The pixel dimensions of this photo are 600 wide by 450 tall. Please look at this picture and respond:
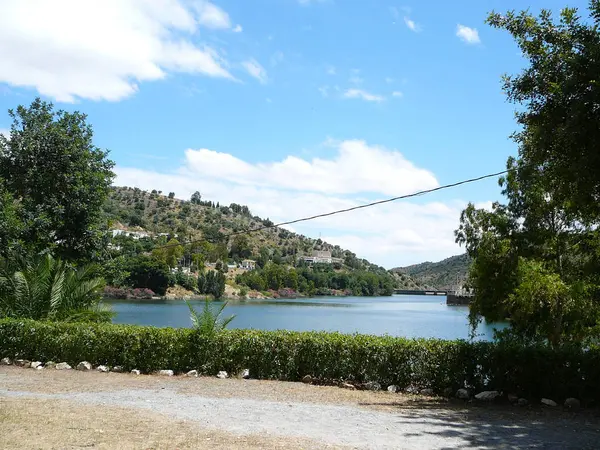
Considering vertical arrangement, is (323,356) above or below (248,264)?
below

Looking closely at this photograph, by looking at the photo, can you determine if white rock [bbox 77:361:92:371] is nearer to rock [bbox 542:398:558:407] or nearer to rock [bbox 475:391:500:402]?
rock [bbox 475:391:500:402]

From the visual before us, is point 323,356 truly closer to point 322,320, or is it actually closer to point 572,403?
point 572,403

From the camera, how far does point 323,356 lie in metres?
12.1

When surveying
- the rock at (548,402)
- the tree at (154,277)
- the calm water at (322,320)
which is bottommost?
the calm water at (322,320)

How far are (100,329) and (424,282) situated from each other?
175926 millimetres

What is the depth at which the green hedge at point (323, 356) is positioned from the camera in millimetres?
10070

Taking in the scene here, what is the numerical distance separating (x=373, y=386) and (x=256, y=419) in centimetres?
416

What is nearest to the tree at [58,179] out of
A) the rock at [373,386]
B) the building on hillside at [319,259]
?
the rock at [373,386]

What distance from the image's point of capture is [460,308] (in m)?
87.7

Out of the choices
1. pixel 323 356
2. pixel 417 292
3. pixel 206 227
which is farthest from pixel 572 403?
pixel 417 292

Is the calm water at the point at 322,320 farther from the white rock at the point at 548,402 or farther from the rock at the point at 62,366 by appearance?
the white rock at the point at 548,402

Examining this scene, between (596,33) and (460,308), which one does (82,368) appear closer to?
(596,33)

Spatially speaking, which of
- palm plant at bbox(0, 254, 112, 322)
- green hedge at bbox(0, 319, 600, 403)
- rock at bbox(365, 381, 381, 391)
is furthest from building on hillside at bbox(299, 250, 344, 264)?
rock at bbox(365, 381, 381, 391)

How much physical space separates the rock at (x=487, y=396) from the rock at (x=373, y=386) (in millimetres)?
2107
